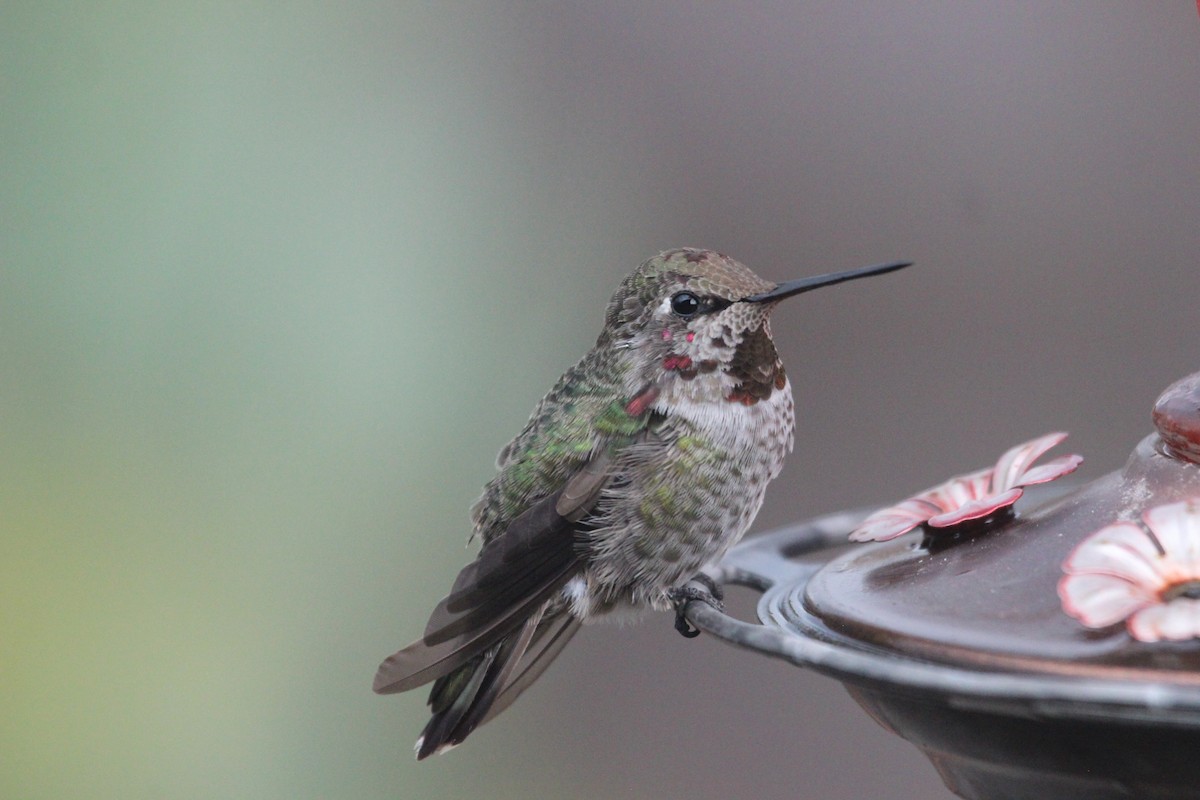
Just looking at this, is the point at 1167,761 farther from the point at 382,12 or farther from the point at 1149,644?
the point at 382,12

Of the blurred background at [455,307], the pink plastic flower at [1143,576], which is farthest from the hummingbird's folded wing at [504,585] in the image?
the blurred background at [455,307]

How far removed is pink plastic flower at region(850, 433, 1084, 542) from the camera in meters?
1.70

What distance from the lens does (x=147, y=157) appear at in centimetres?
448

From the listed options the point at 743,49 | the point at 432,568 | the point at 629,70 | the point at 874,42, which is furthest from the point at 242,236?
the point at 874,42

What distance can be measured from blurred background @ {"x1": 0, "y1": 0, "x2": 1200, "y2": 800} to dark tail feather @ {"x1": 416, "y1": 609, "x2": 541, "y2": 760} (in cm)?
175

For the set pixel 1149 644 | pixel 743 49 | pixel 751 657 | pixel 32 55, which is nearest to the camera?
pixel 1149 644

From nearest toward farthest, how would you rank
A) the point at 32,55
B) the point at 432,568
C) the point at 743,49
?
the point at 32,55 < the point at 432,568 < the point at 743,49

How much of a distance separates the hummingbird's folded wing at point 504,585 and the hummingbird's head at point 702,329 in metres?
0.21

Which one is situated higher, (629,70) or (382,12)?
(382,12)

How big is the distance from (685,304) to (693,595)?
59 cm

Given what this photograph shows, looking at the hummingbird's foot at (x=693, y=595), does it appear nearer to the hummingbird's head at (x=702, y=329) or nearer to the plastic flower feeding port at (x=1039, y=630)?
the hummingbird's head at (x=702, y=329)

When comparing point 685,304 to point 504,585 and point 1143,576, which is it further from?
point 1143,576

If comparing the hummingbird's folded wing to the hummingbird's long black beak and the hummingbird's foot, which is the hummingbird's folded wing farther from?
the hummingbird's long black beak

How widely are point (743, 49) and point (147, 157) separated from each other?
2.77m
